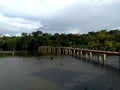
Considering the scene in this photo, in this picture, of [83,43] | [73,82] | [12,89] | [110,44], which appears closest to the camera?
[12,89]

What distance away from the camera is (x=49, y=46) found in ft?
422

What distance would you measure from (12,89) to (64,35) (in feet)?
372

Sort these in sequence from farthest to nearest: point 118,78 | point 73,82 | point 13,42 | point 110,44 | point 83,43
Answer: point 13,42 → point 83,43 → point 110,44 → point 118,78 → point 73,82

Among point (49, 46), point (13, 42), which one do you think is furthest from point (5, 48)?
point (49, 46)

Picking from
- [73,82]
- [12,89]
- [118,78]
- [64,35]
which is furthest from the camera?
[64,35]

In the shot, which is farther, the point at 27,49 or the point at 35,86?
the point at 27,49

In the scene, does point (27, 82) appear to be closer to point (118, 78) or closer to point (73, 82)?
point (73, 82)

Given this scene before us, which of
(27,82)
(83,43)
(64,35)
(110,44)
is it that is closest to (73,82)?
(27,82)

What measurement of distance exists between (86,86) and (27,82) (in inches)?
362

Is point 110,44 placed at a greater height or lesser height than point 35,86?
greater

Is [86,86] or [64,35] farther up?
[64,35]

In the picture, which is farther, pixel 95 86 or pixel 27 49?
pixel 27 49

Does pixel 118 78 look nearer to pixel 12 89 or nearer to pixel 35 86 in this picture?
pixel 35 86

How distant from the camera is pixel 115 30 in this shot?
129625mm
